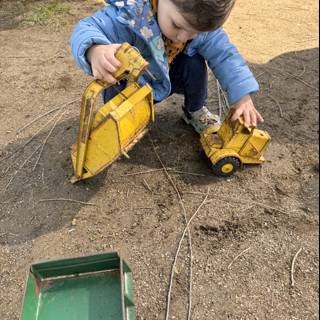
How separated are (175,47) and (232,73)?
260 millimetres

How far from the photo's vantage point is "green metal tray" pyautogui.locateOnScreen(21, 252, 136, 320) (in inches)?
57.4

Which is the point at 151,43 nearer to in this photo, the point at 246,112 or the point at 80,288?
the point at 246,112

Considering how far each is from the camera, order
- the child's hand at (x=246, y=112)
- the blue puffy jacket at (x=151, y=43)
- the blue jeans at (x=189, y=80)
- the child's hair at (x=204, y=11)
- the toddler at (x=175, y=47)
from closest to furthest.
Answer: the child's hair at (x=204, y=11)
the toddler at (x=175, y=47)
the blue puffy jacket at (x=151, y=43)
the child's hand at (x=246, y=112)
the blue jeans at (x=189, y=80)

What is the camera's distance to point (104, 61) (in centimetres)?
152

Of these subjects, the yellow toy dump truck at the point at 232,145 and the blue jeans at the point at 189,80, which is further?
the blue jeans at the point at 189,80

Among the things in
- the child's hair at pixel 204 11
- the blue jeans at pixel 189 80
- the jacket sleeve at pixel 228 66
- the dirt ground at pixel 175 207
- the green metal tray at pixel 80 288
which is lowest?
the dirt ground at pixel 175 207

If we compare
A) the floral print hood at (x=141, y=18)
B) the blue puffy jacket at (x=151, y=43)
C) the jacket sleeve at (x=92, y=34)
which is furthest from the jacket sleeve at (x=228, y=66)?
the jacket sleeve at (x=92, y=34)

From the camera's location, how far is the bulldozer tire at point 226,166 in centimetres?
187

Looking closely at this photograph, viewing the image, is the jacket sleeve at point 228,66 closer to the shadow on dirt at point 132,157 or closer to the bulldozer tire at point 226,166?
the bulldozer tire at point 226,166

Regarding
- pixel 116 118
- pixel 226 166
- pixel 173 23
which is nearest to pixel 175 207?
pixel 226 166

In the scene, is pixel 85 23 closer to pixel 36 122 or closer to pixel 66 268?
pixel 36 122

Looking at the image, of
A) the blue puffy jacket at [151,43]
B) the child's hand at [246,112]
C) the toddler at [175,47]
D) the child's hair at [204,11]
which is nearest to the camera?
the child's hair at [204,11]

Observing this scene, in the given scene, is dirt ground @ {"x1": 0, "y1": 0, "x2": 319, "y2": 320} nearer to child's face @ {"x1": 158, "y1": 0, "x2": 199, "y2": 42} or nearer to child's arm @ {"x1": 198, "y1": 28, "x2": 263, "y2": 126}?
child's arm @ {"x1": 198, "y1": 28, "x2": 263, "y2": 126}

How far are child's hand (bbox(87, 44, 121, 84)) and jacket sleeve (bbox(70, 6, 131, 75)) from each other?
0.03 m
